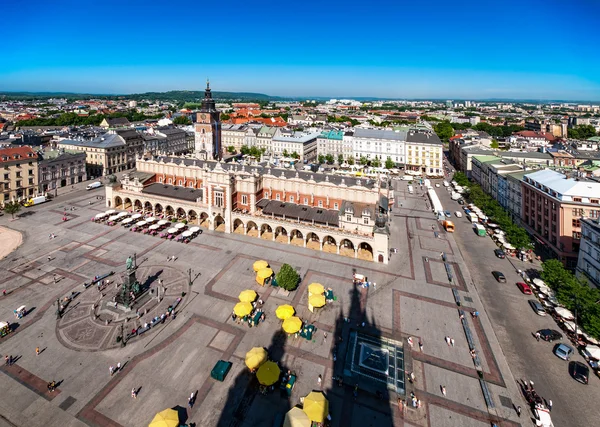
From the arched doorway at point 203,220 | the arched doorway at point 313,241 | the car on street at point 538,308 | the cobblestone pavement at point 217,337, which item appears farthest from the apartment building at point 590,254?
the arched doorway at point 203,220

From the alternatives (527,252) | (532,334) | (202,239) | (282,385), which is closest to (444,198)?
(527,252)

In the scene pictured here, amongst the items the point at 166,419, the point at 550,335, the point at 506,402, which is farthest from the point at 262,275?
the point at 550,335

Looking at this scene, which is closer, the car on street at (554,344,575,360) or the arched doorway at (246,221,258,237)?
the car on street at (554,344,575,360)

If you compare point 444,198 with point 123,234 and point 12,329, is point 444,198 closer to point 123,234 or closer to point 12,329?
point 123,234

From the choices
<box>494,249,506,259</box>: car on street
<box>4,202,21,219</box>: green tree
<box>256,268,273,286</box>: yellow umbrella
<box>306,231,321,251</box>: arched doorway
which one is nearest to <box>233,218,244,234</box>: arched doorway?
Result: <box>306,231,321,251</box>: arched doorway

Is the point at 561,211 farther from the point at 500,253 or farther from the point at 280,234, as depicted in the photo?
the point at 280,234

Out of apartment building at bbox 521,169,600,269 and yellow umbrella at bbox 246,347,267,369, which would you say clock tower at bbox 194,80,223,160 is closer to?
yellow umbrella at bbox 246,347,267,369

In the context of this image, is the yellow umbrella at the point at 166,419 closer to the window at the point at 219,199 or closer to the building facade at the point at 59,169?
the window at the point at 219,199
